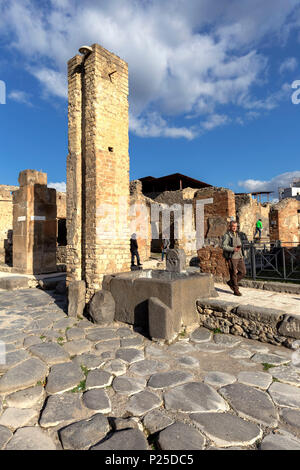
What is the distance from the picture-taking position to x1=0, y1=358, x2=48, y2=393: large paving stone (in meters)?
2.57

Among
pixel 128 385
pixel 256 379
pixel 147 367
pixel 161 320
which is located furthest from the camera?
pixel 161 320

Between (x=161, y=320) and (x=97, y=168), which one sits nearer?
(x=161, y=320)

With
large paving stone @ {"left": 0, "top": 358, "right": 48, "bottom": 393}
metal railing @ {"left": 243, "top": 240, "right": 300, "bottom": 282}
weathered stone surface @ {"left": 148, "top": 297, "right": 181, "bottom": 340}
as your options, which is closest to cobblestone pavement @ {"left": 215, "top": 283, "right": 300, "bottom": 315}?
metal railing @ {"left": 243, "top": 240, "right": 300, "bottom": 282}

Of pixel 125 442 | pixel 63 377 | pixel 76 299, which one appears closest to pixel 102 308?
pixel 76 299

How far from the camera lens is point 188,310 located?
4.41m

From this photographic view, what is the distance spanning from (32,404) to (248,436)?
181cm

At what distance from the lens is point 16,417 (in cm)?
212

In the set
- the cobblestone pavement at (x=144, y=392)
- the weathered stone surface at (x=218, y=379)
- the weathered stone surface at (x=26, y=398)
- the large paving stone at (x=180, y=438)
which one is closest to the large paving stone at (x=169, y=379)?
the cobblestone pavement at (x=144, y=392)

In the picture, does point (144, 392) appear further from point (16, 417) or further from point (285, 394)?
point (285, 394)

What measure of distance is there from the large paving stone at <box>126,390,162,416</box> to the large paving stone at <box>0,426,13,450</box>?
90 centimetres

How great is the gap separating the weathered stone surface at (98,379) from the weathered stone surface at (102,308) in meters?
1.71

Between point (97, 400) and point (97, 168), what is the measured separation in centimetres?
418

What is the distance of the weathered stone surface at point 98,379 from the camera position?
2615 mm
